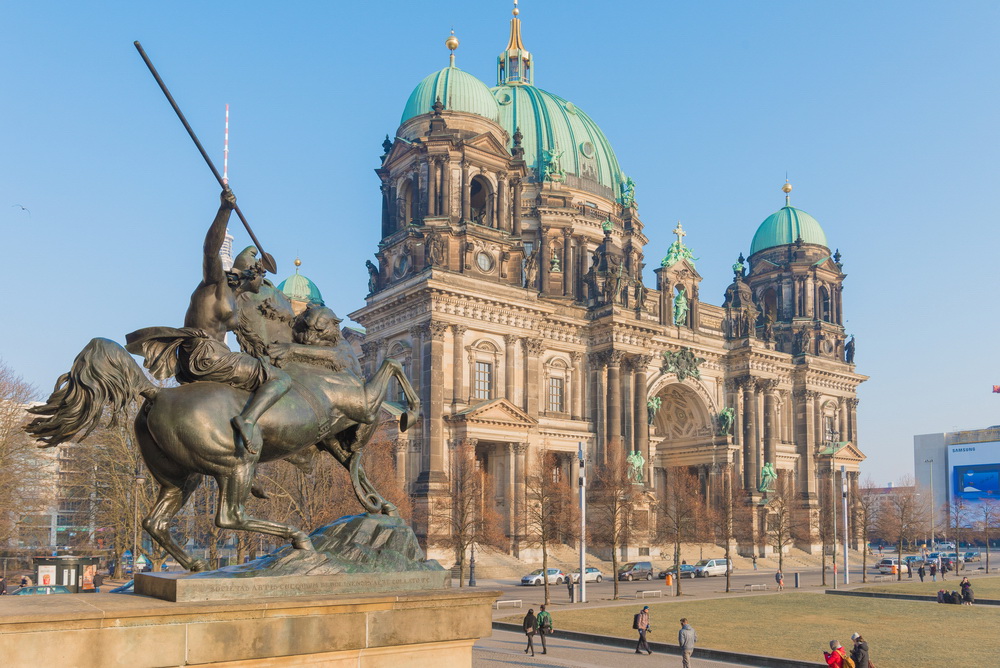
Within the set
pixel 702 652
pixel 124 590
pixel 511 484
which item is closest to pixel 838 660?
pixel 702 652

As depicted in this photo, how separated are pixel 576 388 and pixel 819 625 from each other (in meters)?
39.5

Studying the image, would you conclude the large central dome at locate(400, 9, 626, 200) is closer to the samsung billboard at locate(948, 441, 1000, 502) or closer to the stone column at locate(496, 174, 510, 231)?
the stone column at locate(496, 174, 510, 231)

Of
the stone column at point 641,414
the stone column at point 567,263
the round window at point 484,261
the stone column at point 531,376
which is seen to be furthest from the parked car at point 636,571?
the stone column at point 567,263

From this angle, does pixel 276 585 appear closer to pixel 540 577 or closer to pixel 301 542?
pixel 301 542

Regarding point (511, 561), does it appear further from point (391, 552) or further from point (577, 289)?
point (391, 552)

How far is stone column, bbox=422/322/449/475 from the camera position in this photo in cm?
5997

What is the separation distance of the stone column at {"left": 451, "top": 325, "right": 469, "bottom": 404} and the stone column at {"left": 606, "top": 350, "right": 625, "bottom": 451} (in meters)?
14.6

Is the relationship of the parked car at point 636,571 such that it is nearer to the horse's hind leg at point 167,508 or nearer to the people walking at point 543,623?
the people walking at point 543,623

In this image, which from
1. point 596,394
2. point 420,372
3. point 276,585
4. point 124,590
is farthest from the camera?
point 596,394

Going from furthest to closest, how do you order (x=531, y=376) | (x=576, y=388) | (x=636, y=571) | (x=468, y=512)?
(x=576, y=388)
(x=531, y=376)
(x=636, y=571)
(x=468, y=512)

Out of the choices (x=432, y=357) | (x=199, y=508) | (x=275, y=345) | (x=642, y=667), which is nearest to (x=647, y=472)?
(x=432, y=357)

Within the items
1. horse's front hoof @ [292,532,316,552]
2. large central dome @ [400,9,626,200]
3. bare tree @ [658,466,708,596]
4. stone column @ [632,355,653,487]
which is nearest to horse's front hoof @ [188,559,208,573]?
horse's front hoof @ [292,532,316,552]

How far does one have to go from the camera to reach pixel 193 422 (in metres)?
8.13

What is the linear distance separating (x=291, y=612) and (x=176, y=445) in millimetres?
1790
